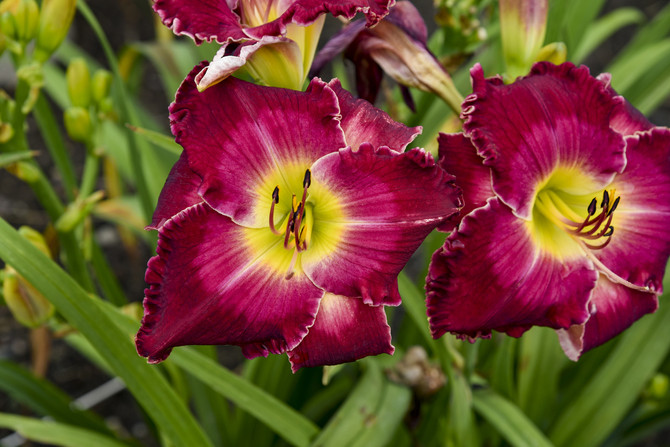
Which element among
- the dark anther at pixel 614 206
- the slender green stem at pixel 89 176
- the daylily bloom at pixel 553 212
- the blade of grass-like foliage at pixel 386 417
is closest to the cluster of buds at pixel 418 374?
the blade of grass-like foliage at pixel 386 417

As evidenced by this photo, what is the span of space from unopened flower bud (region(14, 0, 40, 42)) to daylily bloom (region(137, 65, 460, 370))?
309mm

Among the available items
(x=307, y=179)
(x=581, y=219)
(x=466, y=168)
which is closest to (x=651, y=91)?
(x=581, y=219)

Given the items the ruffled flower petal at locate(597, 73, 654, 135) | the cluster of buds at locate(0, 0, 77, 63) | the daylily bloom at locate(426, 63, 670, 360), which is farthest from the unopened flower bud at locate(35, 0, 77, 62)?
the ruffled flower petal at locate(597, 73, 654, 135)

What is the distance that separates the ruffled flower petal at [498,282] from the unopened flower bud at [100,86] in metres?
0.49

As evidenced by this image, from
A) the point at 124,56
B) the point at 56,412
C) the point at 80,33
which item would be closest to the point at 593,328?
the point at 56,412

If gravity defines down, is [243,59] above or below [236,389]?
above

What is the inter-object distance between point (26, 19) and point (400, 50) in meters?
0.41

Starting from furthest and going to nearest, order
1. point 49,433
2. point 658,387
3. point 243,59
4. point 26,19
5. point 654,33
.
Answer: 1. point 654,33
2. point 658,387
3. point 49,433
4. point 26,19
5. point 243,59

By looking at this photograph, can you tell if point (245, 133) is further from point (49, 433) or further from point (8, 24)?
point (49, 433)

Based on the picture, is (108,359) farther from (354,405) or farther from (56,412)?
(56,412)

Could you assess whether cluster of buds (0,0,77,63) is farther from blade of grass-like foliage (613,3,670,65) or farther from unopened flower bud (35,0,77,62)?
blade of grass-like foliage (613,3,670,65)

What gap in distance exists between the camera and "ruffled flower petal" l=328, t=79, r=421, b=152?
498mm

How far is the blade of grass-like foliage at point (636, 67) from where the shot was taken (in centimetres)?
101

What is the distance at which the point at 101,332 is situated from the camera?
61cm
